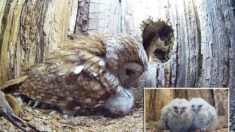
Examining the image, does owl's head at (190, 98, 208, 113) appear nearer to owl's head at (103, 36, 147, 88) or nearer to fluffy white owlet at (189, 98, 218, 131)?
fluffy white owlet at (189, 98, 218, 131)

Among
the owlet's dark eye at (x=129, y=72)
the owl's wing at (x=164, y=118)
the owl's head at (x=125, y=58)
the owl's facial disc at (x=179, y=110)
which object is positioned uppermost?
the owl's head at (x=125, y=58)

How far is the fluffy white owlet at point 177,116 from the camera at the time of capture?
173cm

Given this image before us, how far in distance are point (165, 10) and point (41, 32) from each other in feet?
2.56

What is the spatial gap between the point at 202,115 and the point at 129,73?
570 millimetres

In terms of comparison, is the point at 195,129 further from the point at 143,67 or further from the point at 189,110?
the point at 143,67

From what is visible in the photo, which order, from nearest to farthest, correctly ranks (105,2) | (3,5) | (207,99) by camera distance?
1. (3,5)
2. (105,2)
3. (207,99)

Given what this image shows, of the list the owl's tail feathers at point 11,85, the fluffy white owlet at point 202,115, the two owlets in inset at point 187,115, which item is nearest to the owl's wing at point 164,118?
the two owlets in inset at point 187,115

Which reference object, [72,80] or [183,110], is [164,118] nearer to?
[183,110]

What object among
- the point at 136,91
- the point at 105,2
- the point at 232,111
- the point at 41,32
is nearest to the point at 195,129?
the point at 232,111

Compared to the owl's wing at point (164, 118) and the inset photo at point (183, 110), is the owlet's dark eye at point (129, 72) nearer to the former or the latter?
the inset photo at point (183, 110)

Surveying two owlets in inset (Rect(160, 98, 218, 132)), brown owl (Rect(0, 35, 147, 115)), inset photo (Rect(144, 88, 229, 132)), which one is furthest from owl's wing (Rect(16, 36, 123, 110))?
two owlets in inset (Rect(160, 98, 218, 132))

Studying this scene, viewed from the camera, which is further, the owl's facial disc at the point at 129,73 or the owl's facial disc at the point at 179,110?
the owl's facial disc at the point at 179,110

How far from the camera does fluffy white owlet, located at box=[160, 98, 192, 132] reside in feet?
5.66

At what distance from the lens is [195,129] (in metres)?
1.76
